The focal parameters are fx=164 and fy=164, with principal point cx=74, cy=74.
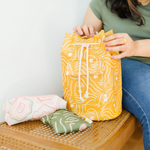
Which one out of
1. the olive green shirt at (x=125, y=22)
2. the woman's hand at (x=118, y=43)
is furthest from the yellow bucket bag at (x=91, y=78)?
the olive green shirt at (x=125, y=22)

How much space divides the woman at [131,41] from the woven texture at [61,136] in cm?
10

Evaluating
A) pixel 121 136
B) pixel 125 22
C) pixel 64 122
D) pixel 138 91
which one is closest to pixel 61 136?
pixel 64 122

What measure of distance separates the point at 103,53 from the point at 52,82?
401 millimetres

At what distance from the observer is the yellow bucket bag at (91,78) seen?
0.62 meters

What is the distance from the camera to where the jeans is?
2.06 feet

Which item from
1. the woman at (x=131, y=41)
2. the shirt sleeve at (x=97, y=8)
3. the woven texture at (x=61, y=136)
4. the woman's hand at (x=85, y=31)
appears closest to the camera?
the woven texture at (x=61, y=136)

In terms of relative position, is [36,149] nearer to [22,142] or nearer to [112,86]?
[22,142]

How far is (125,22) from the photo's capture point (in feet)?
2.59

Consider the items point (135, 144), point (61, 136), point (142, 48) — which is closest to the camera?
point (61, 136)

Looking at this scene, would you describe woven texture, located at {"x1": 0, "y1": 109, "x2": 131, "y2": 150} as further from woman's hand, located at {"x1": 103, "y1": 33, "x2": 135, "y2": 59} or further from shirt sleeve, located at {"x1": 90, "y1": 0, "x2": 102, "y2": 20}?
shirt sleeve, located at {"x1": 90, "y1": 0, "x2": 102, "y2": 20}

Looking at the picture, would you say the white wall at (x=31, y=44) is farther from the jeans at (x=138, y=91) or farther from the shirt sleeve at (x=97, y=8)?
the jeans at (x=138, y=91)

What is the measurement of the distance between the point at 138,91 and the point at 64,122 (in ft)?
1.07

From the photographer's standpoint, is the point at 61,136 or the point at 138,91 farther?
the point at 138,91

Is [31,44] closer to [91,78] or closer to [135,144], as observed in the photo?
[91,78]
